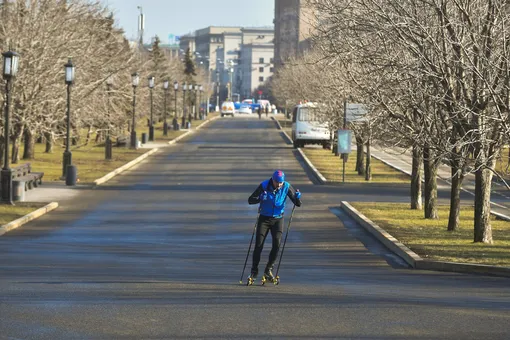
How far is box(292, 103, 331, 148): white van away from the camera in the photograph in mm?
65000

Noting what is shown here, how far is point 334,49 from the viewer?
24.9m

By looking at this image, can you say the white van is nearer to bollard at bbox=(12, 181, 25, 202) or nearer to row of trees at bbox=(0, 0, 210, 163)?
row of trees at bbox=(0, 0, 210, 163)

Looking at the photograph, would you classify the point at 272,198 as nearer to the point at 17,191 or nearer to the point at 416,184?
the point at 416,184

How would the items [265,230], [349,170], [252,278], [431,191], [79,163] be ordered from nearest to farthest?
[252,278], [265,230], [431,191], [349,170], [79,163]

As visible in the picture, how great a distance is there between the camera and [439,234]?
23.6 meters

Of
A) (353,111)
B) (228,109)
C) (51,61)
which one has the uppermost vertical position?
(51,61)

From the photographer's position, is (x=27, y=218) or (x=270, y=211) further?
(x=27, y=218)

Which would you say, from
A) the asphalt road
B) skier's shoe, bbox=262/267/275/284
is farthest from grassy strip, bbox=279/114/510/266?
skier's shoe, bbox=262/267/275/284

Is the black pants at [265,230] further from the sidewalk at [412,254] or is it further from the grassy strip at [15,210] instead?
the grassy strip at [15,210]

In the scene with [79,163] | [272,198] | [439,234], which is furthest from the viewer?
[79,163]

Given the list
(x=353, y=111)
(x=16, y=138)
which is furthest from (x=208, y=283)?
(x=16, y=138)

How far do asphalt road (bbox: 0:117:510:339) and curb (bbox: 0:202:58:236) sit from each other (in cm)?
31

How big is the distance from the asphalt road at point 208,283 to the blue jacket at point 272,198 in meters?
1.11

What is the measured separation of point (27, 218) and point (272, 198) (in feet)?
39.9
